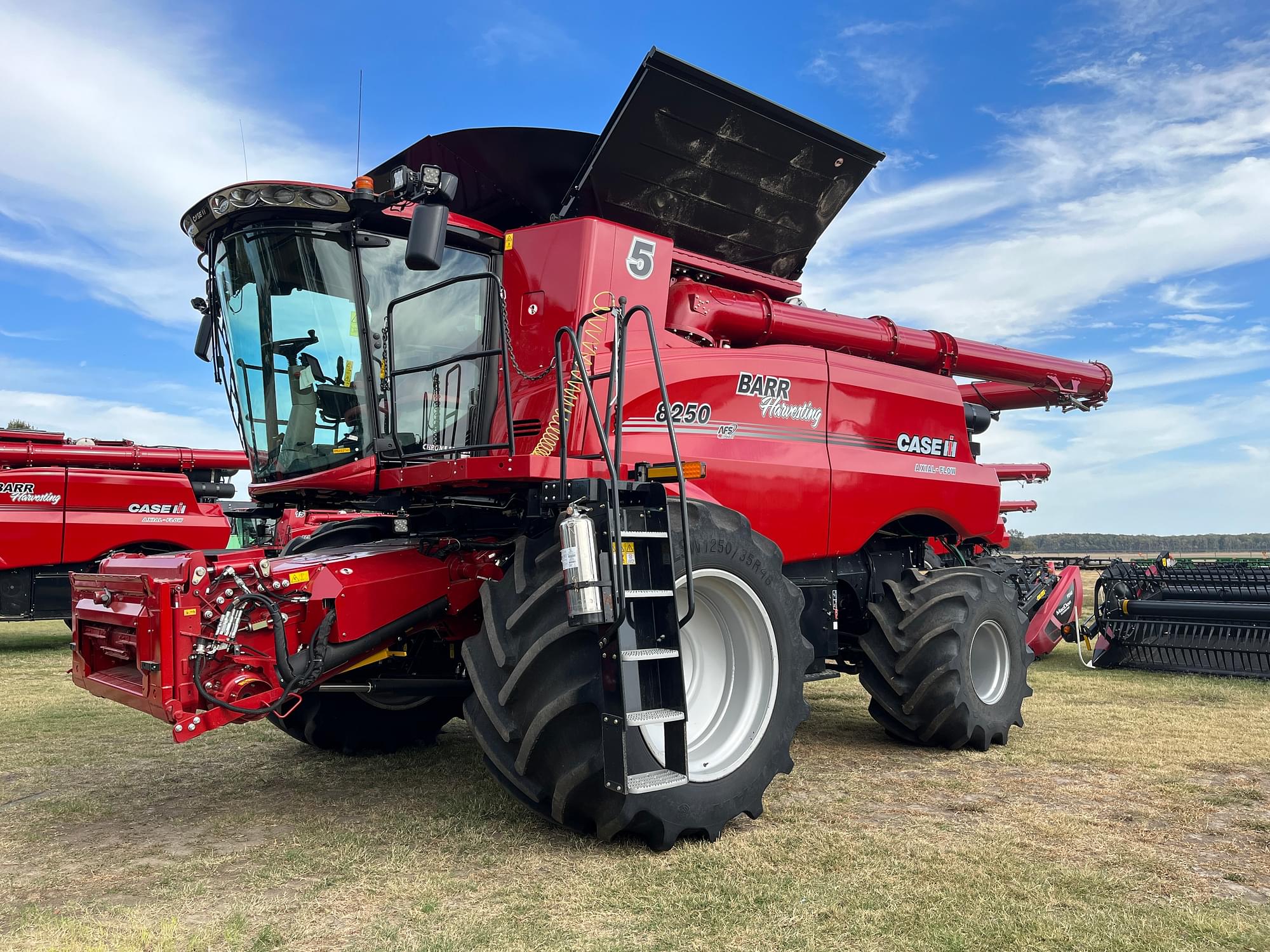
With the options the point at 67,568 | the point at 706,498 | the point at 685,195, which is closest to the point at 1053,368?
the point at 685,195

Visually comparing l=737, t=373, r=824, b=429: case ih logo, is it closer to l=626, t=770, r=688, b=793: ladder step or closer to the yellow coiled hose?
the yellow coiled hose

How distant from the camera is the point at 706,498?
4.79 meters

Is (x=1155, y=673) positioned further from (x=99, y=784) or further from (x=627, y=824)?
(x=99, y=784)

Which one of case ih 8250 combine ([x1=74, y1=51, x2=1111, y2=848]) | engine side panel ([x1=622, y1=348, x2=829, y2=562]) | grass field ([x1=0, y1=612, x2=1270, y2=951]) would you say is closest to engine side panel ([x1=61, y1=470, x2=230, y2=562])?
grass field ([x1=0, y1=612, x2=1270, y2=951])

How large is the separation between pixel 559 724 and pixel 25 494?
442 inches

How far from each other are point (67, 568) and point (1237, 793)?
12791mm

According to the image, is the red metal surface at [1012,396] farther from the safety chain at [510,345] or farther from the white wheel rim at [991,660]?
the safety chain at [510,345]

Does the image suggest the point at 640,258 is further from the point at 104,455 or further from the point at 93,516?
the point at 104,455

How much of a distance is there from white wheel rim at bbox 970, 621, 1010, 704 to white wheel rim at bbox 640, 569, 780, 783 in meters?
2.55

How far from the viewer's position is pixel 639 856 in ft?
12.2

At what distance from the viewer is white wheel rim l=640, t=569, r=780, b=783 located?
165 inches

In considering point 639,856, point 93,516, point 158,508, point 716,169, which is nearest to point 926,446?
point 716,169

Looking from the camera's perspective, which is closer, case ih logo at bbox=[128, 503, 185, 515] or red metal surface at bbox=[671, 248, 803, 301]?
red metal surface at bbox=[671, 248, 803, 301]

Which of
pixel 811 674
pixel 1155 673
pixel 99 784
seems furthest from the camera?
pixel 1155 673
